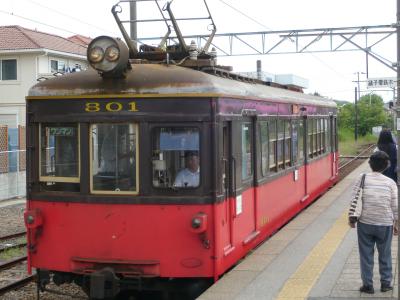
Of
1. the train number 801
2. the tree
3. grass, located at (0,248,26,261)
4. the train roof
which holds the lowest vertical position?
grass, located at (0,248,26,261)

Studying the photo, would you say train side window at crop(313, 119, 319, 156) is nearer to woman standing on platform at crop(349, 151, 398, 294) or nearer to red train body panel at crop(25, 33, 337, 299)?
red train body panel at crop(25, 33, 337, 299)

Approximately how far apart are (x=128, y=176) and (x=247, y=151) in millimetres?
1887

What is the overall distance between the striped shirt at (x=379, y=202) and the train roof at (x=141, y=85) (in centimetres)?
175

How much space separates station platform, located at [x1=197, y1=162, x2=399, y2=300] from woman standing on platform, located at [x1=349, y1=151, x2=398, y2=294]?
21 cm

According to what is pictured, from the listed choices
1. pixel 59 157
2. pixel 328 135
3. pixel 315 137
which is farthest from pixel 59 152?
pixel 328 135

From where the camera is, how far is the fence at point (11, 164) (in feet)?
62.4

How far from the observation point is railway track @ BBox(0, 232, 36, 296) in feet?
26.6

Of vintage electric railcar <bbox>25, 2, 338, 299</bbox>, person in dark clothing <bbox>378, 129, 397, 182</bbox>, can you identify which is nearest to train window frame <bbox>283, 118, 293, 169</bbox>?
person in dark clothing <bbox>378, 129, 397, 182</bbox>

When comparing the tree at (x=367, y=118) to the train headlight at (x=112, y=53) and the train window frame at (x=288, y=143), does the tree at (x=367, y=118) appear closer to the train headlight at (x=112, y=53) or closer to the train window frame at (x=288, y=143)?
the train window frame at (x=288, y=143)

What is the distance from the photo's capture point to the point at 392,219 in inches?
239

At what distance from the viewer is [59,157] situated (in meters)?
6.71

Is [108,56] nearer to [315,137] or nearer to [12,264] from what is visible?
[12,264]

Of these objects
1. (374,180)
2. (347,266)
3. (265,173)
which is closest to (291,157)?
(265,173)

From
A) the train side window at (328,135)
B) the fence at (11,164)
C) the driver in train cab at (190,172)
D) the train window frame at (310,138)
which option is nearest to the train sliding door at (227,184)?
the driver in train cab at (190,172)
